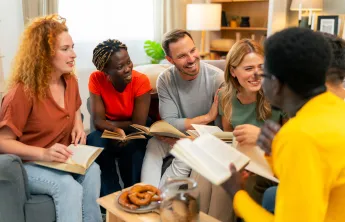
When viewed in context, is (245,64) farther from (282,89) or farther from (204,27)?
(204,27)

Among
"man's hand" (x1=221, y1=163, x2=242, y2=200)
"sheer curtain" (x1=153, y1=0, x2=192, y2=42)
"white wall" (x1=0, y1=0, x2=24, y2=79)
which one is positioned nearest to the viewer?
"man's hand" (x1=221, y1=163, x2=242, y2=200)

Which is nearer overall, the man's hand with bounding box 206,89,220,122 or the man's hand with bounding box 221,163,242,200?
the man's hand with bounding box 221,163,242,200

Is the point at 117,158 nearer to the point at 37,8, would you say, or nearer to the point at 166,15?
the point at 37,8

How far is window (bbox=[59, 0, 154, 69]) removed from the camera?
11.4 feet

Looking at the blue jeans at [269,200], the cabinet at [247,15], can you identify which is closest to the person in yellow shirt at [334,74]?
the blue jeans at [269,200]

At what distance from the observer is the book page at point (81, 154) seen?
5.45ft

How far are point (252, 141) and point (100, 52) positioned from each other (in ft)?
3.56

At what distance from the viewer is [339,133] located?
0.85 meters

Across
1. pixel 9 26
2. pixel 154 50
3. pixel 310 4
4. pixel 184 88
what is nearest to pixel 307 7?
pixel 310 4

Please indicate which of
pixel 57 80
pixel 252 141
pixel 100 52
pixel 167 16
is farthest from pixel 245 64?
pixel 167 16

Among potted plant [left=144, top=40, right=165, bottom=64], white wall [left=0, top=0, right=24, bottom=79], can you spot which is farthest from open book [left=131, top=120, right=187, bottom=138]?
potted plant [left=144, top=40, right=165, bottom=64]

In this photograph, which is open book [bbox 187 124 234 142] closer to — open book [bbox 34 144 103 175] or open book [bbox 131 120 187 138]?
open book [bbox 131 120 187 138]

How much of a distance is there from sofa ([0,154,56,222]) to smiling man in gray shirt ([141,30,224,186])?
0.62m

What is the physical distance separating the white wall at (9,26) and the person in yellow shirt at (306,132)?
8.70ft
